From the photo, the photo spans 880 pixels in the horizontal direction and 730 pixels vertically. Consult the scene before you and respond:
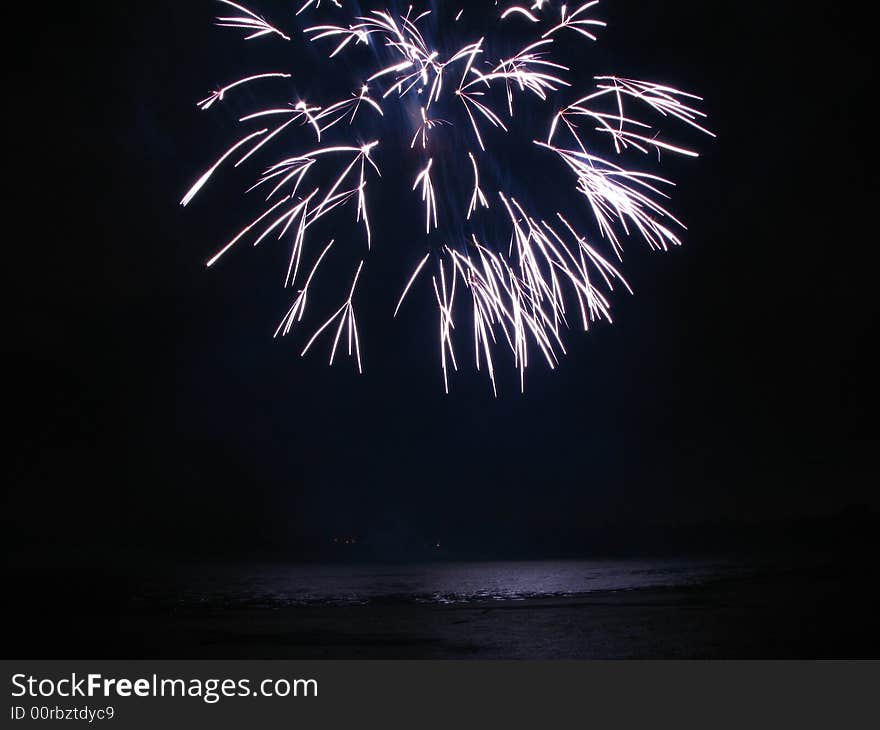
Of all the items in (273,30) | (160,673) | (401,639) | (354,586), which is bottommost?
(354,586)

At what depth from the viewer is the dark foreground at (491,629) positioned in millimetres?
12328

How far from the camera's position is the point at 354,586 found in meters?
31.3

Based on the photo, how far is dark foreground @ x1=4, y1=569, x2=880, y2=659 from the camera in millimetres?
12328

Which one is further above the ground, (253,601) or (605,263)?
(605,263)

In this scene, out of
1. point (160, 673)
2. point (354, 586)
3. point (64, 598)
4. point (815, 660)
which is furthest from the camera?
point (354, 586)

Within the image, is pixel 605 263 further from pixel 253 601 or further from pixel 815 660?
pixel 253 601

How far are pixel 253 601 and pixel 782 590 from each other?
15883mm

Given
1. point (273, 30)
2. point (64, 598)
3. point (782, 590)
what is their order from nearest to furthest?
point (273, 30)
point (782, 590)
point (64, 598)

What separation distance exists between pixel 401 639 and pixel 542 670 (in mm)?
4438

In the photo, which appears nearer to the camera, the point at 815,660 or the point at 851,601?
the point at 815,660

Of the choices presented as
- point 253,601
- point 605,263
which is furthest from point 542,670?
point 253,601

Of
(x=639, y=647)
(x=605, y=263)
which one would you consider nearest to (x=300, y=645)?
(x=639, y=647)

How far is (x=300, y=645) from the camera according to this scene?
44.0 feet

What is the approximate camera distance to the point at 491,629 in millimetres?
15383
